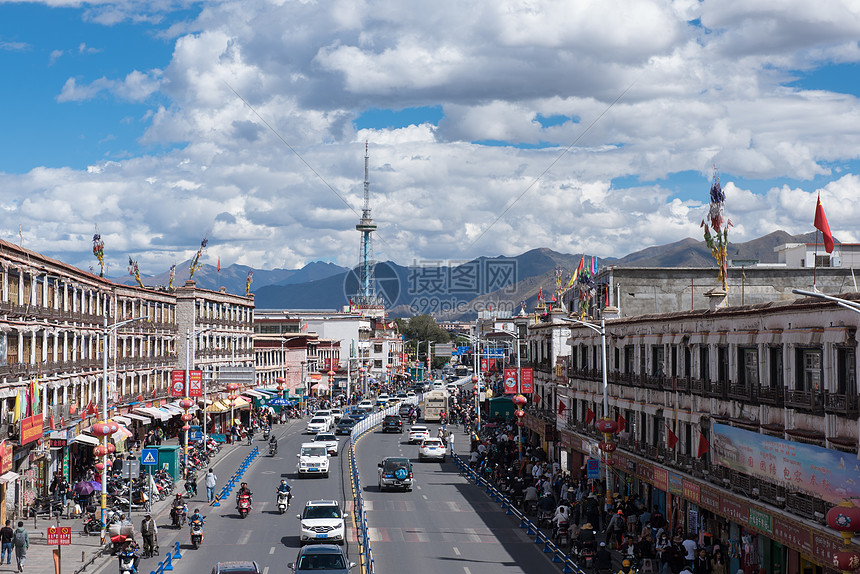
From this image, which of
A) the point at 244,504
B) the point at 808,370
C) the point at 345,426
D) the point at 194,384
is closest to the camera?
the point at 808,370

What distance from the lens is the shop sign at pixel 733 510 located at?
31750 mm

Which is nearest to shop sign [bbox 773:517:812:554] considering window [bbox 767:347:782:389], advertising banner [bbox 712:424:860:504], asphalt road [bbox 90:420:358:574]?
advertising banner [bbox 712:424:860:504]

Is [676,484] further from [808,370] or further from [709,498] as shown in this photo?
[808,370]

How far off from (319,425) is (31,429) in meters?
41.3

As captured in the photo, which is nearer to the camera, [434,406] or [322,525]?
[322,525]

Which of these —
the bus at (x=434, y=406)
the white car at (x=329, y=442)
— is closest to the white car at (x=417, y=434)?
the white car at (x=329, y=442)

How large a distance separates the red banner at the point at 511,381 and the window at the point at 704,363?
100 ft

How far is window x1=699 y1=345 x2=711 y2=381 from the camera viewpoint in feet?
122

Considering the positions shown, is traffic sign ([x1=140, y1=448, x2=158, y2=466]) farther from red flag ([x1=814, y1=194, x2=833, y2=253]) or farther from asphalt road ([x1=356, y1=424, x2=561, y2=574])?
red flag ([x1=814, y1=194, x2=833, y2=253])

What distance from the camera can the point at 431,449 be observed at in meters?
68.9

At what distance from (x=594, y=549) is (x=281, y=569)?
1075 cm

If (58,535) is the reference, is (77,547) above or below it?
below

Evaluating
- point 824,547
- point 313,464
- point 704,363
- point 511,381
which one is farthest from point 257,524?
point 511,381

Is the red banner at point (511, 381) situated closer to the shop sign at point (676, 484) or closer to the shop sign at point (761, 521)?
the shop sign at point (676, 484)
